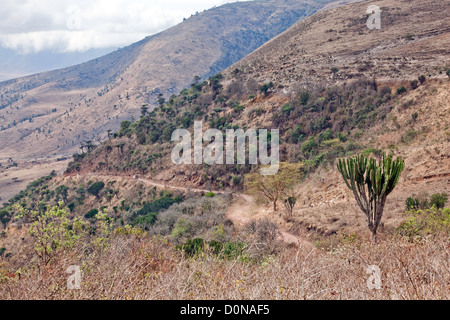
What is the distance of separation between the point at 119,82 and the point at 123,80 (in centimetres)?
185

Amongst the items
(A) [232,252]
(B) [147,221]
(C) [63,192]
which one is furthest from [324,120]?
(C) [63,192]

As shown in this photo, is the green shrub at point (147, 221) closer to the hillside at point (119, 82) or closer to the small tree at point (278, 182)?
the small tree at point (278, 182)

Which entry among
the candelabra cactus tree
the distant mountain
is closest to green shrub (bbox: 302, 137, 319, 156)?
the candelabra cactus tree

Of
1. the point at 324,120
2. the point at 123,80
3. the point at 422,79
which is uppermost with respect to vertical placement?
the point at 123,80

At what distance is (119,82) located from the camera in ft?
408

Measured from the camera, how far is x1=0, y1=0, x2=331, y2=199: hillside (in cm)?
9706


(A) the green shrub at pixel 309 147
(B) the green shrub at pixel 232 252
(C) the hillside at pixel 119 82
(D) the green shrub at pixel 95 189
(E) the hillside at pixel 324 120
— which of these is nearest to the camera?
(B) the green shrub at pixel 232 252

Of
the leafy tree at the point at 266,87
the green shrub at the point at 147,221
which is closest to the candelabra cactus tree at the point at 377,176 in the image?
the green shrub at the point at 147,221

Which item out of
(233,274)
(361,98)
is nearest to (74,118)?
(361,98)

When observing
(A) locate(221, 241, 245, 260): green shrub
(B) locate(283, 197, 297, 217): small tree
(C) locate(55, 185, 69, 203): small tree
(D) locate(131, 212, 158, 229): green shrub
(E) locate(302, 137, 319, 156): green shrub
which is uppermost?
(E) locate(302, 137, 319, 156): green shrub

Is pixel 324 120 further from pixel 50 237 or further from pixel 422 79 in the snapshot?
pixel 50 237

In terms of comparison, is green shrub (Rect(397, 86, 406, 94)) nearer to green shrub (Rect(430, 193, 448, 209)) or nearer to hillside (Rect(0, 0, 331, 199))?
green shrub (Rect(430, 193, 448, 209))

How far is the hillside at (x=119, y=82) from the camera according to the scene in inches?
A: 3821

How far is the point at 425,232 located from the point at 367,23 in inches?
1866
